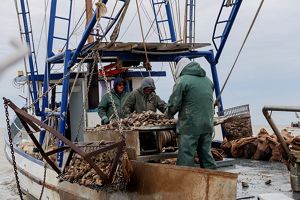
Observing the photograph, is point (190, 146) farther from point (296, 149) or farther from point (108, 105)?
point (108, 105)

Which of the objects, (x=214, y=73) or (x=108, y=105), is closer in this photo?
(x=108, y=105)

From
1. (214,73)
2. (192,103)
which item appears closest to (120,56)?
(214,73)

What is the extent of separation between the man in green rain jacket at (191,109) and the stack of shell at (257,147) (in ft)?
8.48

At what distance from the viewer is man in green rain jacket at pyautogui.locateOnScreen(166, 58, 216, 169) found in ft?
15.4

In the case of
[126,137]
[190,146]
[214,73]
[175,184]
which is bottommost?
[175,184]

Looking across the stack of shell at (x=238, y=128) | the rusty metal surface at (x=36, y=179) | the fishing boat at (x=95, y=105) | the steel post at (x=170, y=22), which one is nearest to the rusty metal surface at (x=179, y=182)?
the fishing boat at (x=95, y=105)

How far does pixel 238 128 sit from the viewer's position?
8484 mm

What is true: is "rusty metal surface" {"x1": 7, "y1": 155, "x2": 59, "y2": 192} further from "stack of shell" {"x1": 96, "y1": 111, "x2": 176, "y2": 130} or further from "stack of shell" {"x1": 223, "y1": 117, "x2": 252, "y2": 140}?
"stack of shell" {"x1": 223, "y1": 117, "x2": 252, "y2": 140}

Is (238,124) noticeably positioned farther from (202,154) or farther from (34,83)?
(34,83)

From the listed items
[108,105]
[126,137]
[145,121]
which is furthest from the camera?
[108,105]

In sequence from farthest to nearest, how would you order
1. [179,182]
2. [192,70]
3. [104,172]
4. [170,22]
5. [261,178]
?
1. [170,22]
2. [261,178]
3. [192,70]
4. [104,172]
5. [179,182]

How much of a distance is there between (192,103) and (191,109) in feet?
0.25

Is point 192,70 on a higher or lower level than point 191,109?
higher

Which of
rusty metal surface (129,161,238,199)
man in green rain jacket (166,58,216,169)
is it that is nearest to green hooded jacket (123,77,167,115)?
man in green rain jacket (166,58,216,169)
